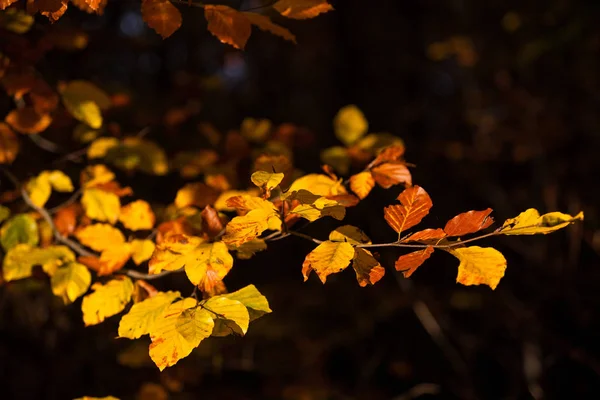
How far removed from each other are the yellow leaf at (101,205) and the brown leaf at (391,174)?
28.4 inches

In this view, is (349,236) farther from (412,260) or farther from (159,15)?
(159,15)

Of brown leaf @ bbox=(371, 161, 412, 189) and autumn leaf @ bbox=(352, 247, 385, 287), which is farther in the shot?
brown leaf @ bbox=(371, 161, 412, 189)

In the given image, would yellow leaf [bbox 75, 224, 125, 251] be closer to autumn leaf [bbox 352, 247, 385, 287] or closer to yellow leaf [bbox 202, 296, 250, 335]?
yellow leaf [bbox 202, 296, 250, 335]

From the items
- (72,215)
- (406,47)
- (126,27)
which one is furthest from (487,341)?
(126,27)

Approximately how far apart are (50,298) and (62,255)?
1377mm

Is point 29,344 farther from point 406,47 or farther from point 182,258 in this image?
point 406,47

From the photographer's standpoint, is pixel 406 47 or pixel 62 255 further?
pixel 406 47

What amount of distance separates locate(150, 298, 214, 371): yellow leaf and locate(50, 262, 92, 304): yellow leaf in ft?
1.18

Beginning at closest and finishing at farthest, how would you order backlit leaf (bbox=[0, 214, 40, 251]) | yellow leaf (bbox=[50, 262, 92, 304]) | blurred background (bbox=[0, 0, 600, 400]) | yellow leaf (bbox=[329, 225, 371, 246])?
yellow leaf (bbox=[329, 225, 371, 246]), yellow leaf (bbox=[50, 262, 92, 304]), backlit leaf (bbox=[0, 214, 40, 251]), blurred background (bbox=[0, 0, 600, 400])

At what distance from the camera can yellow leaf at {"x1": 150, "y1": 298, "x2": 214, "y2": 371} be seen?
91 centimetres

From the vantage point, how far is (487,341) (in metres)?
3.07

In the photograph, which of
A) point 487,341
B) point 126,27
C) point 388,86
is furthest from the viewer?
point 126,27

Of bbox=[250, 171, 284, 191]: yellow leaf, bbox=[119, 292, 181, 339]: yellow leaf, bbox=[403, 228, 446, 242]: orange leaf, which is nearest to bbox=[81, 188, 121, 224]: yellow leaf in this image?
bbox=[119, 292, 181, 339]: yellow leaf

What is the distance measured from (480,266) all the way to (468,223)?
75mm
